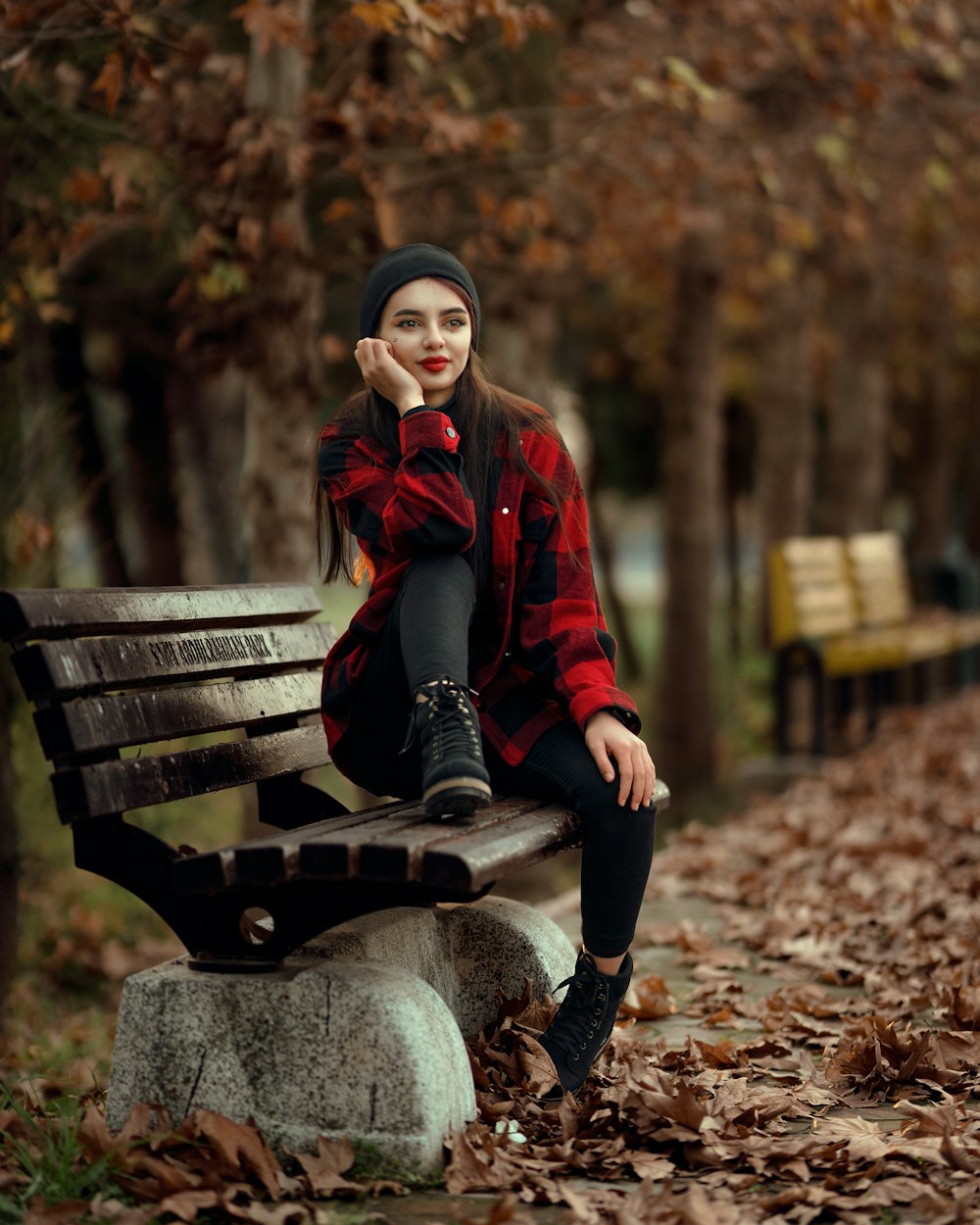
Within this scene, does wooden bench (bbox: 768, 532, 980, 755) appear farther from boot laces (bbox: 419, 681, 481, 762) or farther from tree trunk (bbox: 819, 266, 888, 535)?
boot laces (bbox: 419, 681, 481, 762)

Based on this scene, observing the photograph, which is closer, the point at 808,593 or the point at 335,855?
the point at 335,855

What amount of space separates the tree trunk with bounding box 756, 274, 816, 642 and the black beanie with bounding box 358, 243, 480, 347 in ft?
38.4

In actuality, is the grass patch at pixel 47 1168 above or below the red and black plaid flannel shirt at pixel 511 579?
below

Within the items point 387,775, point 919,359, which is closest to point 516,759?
point 387,775

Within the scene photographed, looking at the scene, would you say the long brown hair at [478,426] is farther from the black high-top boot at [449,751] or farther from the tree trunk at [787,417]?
the tree trunk at [787,417]

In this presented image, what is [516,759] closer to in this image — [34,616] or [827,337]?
[34,616]

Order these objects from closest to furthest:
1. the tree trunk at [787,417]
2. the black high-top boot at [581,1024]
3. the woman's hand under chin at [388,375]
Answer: the black high-top boot at [581,1024] → the woman's hand under chin at [388,375] → the tree trunk at [787,417]

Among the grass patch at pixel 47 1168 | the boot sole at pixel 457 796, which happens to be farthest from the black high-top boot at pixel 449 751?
the grass patch at pixel 47 1168

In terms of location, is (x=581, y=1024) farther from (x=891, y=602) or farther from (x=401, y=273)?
(x=891, y=602)

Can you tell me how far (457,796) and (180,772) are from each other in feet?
2.29

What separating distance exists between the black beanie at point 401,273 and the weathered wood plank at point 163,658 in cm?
82

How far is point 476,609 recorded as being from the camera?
361 cm

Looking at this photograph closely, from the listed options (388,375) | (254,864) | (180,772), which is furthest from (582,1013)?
(388,375)

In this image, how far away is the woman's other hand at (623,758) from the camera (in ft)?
10.8
